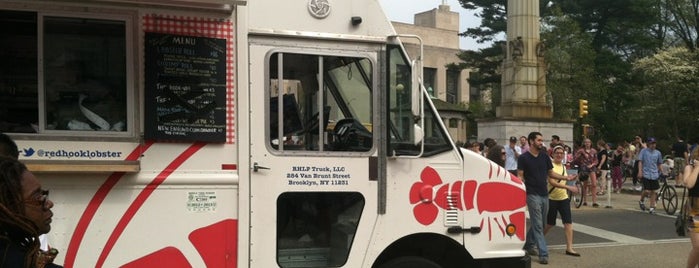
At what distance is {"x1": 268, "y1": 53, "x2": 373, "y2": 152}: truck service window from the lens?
165 inches

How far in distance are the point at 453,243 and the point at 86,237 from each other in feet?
8.02

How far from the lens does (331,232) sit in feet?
14.4

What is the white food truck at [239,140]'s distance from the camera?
377 centimetres

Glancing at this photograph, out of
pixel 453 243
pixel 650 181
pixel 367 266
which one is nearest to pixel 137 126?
pixel 367 266

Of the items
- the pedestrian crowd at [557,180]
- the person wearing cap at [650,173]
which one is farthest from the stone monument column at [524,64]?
the person wearing cap at [650,173]

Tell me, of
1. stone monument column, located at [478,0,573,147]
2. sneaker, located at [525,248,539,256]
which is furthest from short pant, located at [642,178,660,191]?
stone monument column, located at [478,0,573,147]

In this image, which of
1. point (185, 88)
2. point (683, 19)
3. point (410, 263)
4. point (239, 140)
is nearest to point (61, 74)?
point (185, 88)

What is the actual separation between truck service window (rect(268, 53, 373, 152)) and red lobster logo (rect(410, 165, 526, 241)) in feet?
1.68

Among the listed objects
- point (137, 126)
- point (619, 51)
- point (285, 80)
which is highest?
point (619, 51)

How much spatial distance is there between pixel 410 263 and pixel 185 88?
6.46 ft

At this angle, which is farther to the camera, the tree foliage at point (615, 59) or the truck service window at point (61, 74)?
the tree foliage at point (615, 59)

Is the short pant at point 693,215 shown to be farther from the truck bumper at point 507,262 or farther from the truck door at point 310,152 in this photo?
the truck door at point 310,152

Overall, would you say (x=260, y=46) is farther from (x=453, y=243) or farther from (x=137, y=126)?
(x=453, y=243)

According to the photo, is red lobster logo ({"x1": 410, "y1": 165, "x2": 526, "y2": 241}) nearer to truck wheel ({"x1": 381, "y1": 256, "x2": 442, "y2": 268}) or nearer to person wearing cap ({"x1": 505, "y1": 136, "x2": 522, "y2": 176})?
truck wheel ({"x1": 381, "y1": 256, "x2": 442, "y2": 268})
